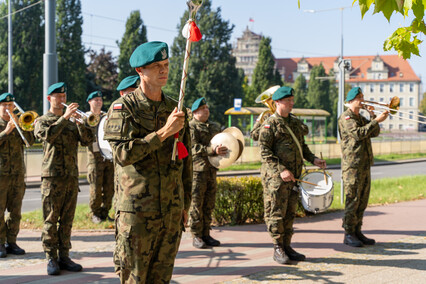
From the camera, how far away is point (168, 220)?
3.81 meters

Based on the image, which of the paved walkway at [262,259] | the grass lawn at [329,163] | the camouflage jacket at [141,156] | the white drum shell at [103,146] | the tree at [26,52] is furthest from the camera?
the tree at [26,52]

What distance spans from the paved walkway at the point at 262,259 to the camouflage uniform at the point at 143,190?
205 cm

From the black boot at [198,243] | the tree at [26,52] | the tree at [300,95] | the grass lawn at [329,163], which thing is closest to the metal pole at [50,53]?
the black boot at [198,243]

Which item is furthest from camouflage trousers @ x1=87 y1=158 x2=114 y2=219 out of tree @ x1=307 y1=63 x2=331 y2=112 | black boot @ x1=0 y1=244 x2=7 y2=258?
tree @ x1=307 y1=63 x2=331 y2=112

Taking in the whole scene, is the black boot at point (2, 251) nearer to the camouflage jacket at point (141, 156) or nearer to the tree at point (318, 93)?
the camouflage jacket at point (141, 156)

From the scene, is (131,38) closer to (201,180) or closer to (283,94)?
(201,180)

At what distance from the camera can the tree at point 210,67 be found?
5172 centimetres

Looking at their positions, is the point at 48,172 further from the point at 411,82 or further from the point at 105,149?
the point at 411,82

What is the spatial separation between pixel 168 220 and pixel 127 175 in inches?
17.9

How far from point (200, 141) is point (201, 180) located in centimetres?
58

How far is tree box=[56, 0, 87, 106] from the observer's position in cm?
4984

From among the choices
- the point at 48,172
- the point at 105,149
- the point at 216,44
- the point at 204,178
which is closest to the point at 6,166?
the point at 48,172

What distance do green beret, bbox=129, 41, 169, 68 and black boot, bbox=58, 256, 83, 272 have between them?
331cm

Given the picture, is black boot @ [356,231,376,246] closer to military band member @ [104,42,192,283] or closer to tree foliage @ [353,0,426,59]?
tree foliage @ [353,0,426,59]
